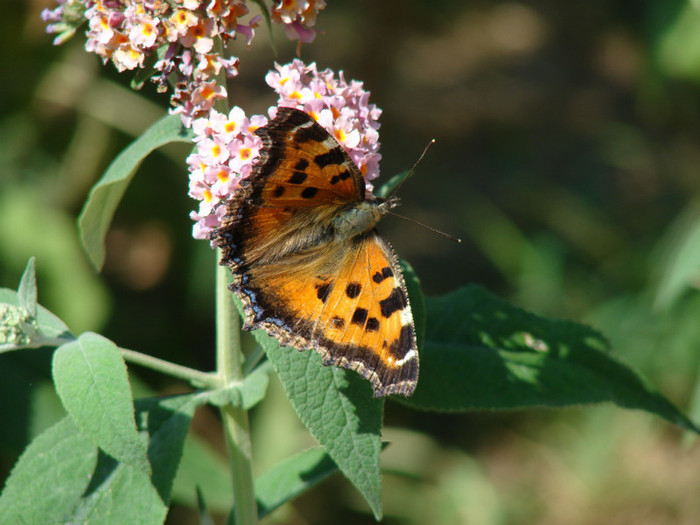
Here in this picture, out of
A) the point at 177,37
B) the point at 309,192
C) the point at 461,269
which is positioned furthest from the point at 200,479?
the point at 461,269

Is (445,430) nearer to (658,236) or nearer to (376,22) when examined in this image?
(658,236)

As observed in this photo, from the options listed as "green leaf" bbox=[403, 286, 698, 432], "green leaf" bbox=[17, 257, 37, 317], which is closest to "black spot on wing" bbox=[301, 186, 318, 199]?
"green leaf" bbox=[403, 286, 698, 432]

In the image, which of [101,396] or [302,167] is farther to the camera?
[302,167]

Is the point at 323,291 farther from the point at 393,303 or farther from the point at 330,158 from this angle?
the point at 330,158

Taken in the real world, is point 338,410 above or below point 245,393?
above

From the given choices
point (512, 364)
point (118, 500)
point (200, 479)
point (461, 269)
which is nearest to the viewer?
point (118, 500)

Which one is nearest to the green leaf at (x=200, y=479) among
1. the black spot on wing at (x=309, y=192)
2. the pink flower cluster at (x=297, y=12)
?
the black spot on wing at (x=309, y=192)

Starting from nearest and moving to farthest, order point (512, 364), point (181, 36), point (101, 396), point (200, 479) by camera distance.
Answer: point (101, 396)
point (181, 36)
point (512, 364)
point (200, 479)

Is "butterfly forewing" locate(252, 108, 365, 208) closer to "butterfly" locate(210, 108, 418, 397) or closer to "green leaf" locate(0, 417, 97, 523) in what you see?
"butterfly" locate(210, 108, 418, 397)
